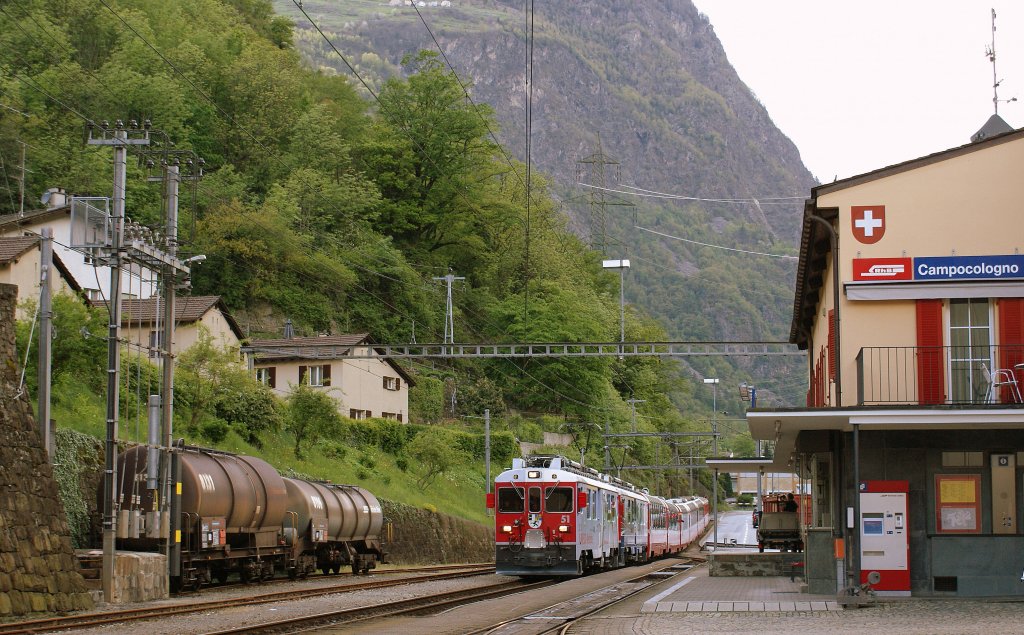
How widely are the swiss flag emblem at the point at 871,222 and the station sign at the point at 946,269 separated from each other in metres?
0.42

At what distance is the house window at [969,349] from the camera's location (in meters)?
19.9

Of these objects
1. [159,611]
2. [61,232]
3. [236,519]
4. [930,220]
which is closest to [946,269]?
[930,220]

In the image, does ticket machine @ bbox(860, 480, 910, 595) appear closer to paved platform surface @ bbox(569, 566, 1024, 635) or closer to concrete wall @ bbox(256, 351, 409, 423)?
paved platform surface @ bbox(569, 566, 1024, 635)

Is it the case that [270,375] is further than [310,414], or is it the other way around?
[270,375]

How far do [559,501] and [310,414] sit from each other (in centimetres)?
1520

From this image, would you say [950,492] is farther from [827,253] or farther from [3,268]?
[3,268]

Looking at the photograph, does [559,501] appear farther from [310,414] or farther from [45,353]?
[310,414]

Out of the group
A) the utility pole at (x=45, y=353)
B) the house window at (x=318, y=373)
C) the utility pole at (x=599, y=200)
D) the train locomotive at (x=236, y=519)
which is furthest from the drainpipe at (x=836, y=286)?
the utility pole at (x=599, y=200)

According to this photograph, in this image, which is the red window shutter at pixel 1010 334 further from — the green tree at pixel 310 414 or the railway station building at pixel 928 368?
the green tree at pixel 310 414

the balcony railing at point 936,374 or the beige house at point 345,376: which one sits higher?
the beige house at point 345,376

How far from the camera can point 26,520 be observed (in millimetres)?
18703

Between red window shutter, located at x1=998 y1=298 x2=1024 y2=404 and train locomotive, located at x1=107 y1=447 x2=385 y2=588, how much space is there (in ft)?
49.1

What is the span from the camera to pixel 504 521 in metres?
30.2

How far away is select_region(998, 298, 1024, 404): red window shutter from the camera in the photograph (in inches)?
778
